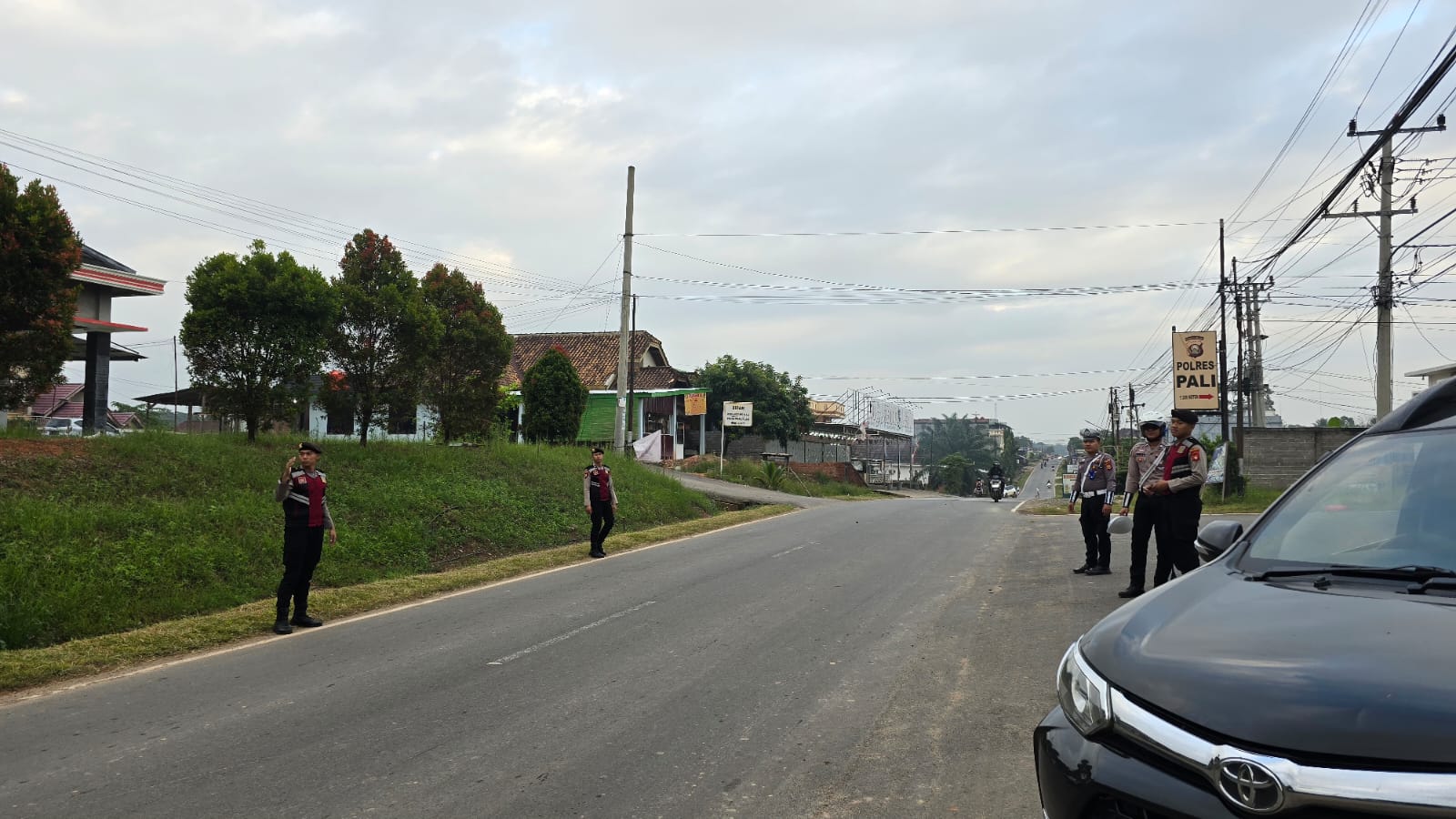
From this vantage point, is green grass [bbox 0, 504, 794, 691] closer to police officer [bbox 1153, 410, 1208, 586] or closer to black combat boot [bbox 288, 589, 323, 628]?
black combat boot [bbox 288, 589, 323, 628]

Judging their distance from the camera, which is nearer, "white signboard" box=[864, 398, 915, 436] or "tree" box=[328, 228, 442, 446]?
"tree" box=[328, 228, 442, 446]

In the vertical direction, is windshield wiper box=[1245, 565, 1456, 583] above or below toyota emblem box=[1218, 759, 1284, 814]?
above

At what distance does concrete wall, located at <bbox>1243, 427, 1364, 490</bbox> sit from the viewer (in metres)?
35.8

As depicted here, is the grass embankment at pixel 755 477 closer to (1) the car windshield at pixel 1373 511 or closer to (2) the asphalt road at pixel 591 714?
(2) the asphalt road at pixel 591 714

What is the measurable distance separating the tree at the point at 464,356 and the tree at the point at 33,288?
8.18 meters

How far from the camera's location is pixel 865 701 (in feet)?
20.3

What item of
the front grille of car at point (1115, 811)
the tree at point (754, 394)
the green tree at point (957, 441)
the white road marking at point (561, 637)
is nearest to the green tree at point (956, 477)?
the green tree at point (957, 441)

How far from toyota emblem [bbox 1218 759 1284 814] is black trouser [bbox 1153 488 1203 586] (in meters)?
7.00

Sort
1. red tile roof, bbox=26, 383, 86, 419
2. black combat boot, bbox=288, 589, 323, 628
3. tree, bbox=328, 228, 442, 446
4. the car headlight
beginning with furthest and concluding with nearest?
red tile roof, bbox=26, 383, 86, 419, tree, bbox=328, 228, 442, 446, black combat boot, bbox=288, 589, 323, 628, the car headlight

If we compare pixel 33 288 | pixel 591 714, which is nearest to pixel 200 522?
pixel 33 288

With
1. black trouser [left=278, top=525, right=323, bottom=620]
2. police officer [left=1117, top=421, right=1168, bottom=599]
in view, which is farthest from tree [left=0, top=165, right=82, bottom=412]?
police officer [left=1117, top=421, right=1168, bottom=599]

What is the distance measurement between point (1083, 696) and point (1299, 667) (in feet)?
2.00

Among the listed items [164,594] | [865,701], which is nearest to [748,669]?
[865,701]

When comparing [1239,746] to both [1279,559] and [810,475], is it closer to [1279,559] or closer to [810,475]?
[1279,559]
